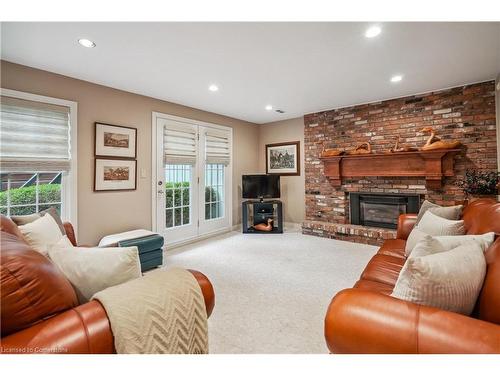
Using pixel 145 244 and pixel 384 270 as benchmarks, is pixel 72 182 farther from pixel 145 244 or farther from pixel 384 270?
pixel 384 270

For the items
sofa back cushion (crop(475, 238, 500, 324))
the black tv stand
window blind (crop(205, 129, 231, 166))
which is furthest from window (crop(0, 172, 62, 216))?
sofa back cushion (crop(475, 238, 500, 324))

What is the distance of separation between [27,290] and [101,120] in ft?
9.65

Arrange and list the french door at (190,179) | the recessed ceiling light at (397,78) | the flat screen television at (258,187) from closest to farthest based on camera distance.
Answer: the recessed ceiling light at (397,78)
the french door at (190,179)
the flat screen television at (258,187)

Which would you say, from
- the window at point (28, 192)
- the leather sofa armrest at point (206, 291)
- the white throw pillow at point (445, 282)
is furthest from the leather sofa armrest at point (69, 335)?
the window at point (28, 192)

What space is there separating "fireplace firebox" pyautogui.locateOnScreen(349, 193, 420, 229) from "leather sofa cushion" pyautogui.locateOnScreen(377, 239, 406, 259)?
170 cm

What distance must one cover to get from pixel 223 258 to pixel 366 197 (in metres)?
2.75

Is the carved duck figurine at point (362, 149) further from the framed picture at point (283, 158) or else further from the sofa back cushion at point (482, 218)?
→ the sofa back cushion at point (482, 218)

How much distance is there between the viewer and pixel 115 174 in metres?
3.38

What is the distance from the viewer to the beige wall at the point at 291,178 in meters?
5.24

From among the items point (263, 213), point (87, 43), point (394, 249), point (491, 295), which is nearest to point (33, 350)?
point (491, 295)

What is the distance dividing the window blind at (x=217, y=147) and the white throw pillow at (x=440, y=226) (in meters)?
3.50
